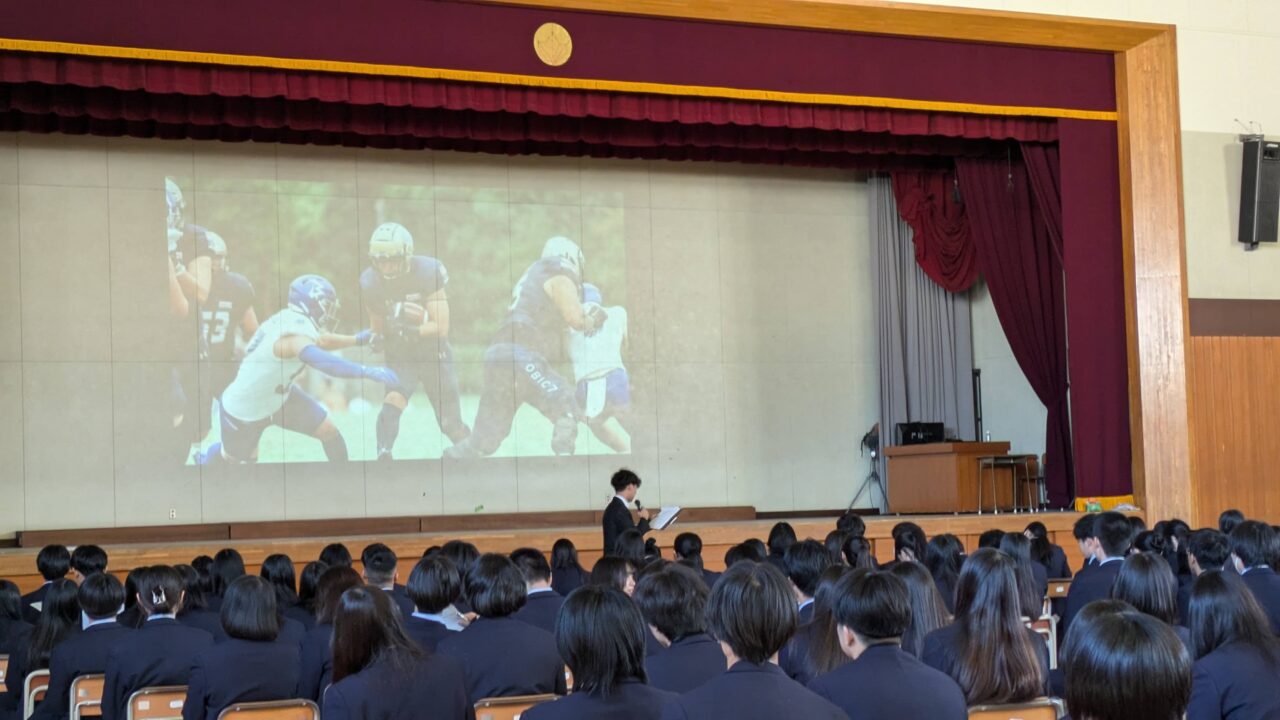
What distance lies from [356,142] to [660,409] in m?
3.88

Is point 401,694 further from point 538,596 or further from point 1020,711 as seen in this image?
point 538,596

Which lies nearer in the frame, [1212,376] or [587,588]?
[587,588]

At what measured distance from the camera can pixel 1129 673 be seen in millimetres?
1651

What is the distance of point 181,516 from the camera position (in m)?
11.2

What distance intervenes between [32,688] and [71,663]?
33 centimetres

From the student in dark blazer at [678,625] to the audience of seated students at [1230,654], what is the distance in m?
1.12

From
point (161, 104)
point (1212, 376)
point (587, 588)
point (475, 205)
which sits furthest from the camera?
point (475, 205)

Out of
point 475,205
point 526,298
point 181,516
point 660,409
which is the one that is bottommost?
point 181,516

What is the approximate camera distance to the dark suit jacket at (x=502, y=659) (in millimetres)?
3596

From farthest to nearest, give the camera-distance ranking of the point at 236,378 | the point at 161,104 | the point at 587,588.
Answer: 1. the point at 236,378
2. the point at 161,104
3. the point at 587,588

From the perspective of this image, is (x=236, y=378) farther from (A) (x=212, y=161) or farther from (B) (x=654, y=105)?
(B) (x=654, y=105)

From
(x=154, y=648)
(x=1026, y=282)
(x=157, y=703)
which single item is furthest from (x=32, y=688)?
(x=1026, y=282)

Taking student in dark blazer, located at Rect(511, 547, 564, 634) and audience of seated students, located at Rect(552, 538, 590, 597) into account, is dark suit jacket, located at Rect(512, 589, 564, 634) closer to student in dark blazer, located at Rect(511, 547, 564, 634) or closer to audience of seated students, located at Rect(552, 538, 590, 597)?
student in dark blazer, located at Rect(511, 547, 564, 634)

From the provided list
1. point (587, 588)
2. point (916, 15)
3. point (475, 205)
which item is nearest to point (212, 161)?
point (475, 205)
